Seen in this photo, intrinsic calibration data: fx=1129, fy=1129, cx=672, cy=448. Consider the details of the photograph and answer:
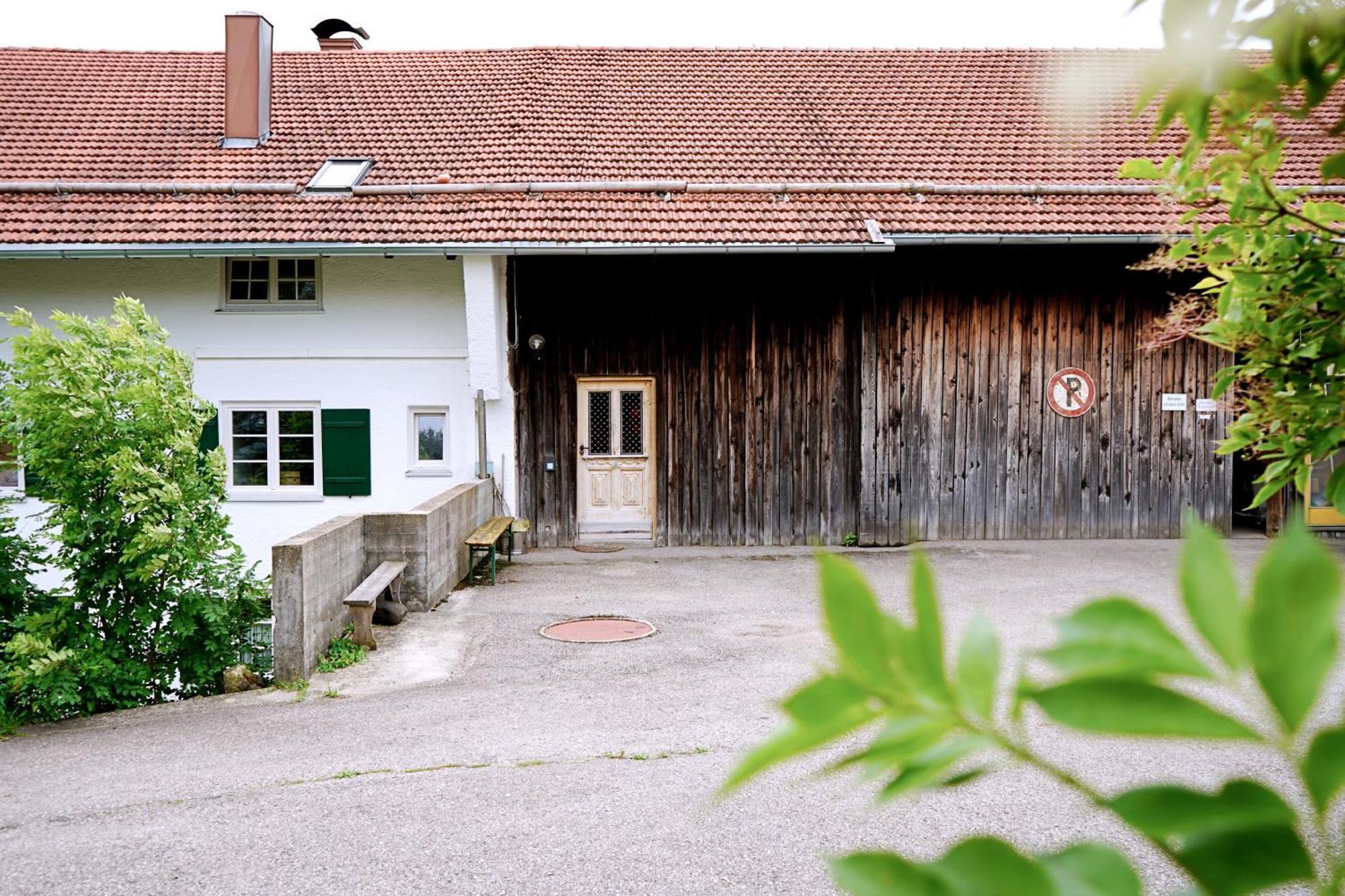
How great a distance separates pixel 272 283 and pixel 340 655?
8.01 m

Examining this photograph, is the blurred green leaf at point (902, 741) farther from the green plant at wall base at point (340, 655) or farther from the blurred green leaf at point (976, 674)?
the green plant at wall base at point (340, 655)

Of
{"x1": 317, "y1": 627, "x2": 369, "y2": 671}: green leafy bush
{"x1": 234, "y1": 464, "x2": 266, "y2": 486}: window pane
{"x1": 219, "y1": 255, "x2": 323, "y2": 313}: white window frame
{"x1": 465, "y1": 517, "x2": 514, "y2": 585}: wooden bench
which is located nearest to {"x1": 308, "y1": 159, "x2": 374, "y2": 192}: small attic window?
{"x1": 219, "y1": 255, "x2": 323, "y2": 313}: white window frame

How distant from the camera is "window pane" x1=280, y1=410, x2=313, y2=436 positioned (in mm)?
15117

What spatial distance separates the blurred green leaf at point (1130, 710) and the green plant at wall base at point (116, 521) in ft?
27.5

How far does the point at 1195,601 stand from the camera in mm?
417

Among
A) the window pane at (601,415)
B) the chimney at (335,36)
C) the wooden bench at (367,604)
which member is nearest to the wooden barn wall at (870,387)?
the window pane at (601,415)

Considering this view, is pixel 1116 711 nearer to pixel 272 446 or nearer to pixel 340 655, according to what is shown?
pixel 340 655

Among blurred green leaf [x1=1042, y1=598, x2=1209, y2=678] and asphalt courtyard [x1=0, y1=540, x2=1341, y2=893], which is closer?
blurred green leaf [x1=1042, y1=598, x2=1209, y2=678]

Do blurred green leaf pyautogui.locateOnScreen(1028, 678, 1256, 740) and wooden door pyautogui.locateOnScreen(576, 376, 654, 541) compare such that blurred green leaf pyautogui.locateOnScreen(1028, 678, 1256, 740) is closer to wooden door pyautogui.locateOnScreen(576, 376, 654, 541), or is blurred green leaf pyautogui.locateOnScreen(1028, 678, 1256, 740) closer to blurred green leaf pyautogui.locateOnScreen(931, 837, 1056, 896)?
blurred green leaf pyautogui.locateOnScreen(931, 837, 1056, 896)

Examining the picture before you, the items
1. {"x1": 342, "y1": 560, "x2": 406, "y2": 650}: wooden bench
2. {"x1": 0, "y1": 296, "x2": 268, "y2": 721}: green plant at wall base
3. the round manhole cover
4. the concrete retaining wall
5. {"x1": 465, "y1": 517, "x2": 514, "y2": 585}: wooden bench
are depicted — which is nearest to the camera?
{"x1": 0, "y1": 296, "x2": 268, "y2": 721}: green plant at wall base

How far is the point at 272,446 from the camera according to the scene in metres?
15.1

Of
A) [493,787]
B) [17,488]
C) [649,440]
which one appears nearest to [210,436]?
[17,488]

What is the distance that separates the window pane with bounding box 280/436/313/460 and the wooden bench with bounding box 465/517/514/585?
2.76 metres

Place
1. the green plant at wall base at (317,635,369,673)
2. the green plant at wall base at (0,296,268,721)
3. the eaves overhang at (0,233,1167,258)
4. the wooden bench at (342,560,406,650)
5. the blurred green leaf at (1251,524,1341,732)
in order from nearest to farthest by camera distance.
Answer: the blurred green leaf at (1251,524,1341,732), the green plant at wall base at (0,296,268,721), the green plant at wall base at (317,635,369,673), the wooden bench at (342,560,406,650), the eaves overhang at (0,233,1167,258)
